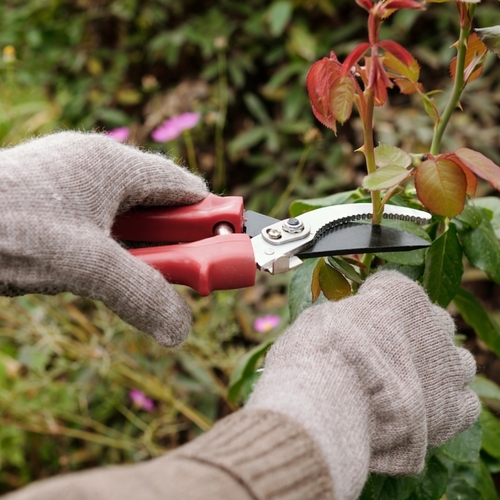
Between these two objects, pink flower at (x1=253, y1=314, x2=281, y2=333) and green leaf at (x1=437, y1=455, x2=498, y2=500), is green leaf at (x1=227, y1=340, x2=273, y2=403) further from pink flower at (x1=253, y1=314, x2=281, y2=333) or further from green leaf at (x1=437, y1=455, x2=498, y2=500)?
green leaf at (x1=437, y1=455, x2=498, y2=500)

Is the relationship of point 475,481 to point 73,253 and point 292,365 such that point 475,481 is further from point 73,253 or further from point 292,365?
point 73,253

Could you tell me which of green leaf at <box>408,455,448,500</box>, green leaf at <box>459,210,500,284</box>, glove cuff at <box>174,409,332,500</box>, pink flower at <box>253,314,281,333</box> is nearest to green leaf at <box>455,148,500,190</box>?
green leaf at <box>459,210,500,284</box>

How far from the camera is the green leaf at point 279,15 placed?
78.1 inches

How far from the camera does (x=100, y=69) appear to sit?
246 cm

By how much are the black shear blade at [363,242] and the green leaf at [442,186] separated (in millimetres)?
64

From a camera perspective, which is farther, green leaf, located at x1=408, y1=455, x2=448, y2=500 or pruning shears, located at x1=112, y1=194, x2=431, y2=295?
green leaf, located at x1=408, y1=455, x2=448, y2=500

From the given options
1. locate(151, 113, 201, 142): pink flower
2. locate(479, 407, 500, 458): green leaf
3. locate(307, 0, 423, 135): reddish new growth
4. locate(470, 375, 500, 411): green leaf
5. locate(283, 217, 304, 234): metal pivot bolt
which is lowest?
locate(479, 407, 500, 458): green leaf

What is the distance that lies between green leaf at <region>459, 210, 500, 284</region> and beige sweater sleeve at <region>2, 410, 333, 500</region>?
1.41 feet

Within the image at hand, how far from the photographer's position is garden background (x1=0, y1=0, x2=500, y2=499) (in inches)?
65.7

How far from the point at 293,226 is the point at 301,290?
12cm

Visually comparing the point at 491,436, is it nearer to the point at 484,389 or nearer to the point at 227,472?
the point at 484,389

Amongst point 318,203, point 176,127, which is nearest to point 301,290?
point 318,203

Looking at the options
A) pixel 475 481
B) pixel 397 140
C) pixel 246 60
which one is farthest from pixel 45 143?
pixel 246 60

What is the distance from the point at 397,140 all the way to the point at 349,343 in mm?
1318
